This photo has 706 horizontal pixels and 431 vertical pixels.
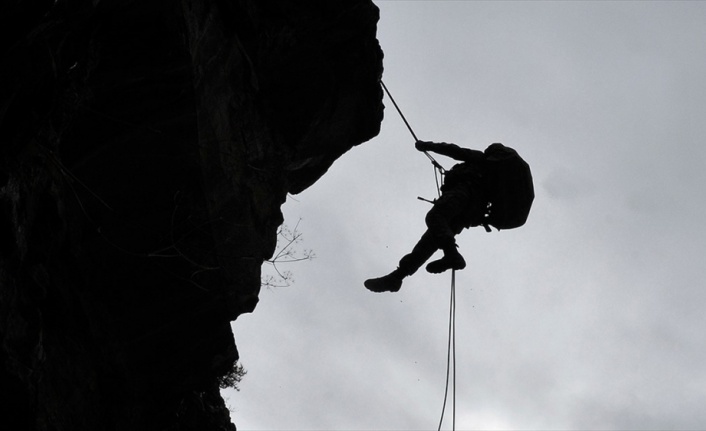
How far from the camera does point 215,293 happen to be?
30.4 feet

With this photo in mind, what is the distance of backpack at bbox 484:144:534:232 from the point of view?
9641 mm

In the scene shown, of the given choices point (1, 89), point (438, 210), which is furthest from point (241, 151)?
point (1, 89)

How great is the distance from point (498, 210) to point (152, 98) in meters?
4.14

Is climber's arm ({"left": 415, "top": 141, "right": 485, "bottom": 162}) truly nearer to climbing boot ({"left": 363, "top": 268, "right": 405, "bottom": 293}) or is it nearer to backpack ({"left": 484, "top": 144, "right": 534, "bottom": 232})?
backpack ({"left": 484, "top": 144, "right": 534, "bottom": 232})

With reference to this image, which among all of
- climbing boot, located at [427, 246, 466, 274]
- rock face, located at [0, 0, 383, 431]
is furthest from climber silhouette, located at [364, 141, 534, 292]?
rock face, located at [0, 0, 383, 431]

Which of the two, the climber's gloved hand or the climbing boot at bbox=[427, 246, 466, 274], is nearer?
the climbing boot at bbox=[427, 246, 466, 274]

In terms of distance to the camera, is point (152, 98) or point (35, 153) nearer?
point (35, 153)

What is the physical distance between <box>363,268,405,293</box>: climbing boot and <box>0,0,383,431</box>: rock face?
59.1 inches

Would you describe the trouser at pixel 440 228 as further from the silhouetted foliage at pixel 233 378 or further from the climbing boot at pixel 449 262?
the silhouetted foliage at pixel 233 378

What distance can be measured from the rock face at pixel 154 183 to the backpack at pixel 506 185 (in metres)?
2.08

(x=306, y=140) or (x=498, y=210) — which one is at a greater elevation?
(x=306, y=140)

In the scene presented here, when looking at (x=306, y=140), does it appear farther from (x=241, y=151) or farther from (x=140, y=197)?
(x=140, y=197)

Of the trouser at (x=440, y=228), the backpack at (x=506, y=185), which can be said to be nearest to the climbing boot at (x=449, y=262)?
the trouser at (x=440, y=228)

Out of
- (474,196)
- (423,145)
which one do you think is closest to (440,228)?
(474,196)
